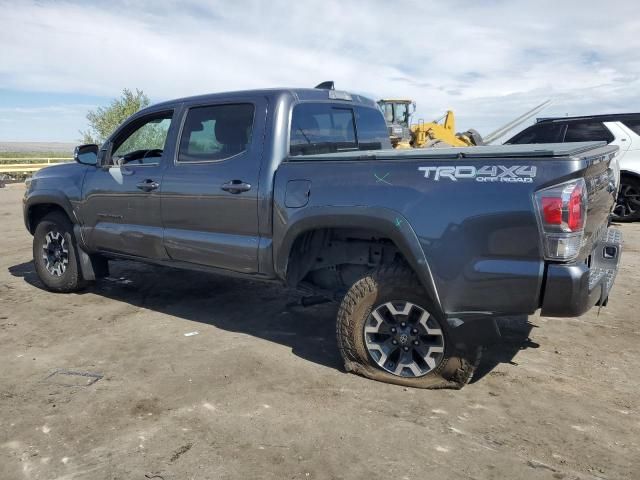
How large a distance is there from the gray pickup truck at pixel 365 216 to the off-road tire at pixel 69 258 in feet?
1.63

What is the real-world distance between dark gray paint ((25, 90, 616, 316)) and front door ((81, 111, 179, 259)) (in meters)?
0.02

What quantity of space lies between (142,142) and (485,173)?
350 cm

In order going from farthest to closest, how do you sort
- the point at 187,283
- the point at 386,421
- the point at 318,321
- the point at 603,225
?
1. the point at 187,283
2. the point at 318,321
3. the point at 603,225
4. the point at 386,421

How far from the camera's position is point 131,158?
5.28 metres

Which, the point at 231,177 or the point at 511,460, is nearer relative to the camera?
the point at 511,460

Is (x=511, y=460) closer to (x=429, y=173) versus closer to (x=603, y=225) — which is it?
(x=429, y=173)

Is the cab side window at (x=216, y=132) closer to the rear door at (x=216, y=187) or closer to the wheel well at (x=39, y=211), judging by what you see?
the rear door at (x=216, y=187)

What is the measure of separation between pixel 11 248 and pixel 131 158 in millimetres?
4859

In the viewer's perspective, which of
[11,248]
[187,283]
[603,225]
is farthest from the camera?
→ [11,248]

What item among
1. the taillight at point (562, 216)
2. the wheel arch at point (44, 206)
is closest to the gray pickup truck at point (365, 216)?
the taillight at point (562, 216)

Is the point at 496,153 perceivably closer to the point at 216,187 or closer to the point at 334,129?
the point at 334,129

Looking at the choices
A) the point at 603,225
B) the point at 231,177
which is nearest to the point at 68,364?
the point at 231,177

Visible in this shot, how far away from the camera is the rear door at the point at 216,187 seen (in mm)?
4191

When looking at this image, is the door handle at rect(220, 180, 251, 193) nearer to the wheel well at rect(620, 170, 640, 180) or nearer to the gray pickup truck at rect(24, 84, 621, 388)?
the gray pickup truck at rect(24, 84, 621, 388)
